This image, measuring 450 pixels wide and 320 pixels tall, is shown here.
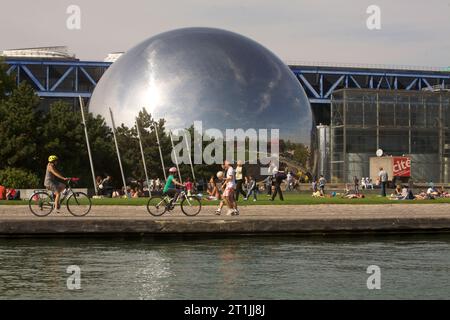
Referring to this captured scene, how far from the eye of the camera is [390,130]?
8369 cm

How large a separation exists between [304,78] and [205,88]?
2037 inches

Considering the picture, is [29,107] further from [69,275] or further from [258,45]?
[69,275]

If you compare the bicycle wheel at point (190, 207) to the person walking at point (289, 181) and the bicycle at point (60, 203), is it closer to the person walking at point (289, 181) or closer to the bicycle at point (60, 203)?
the bicycle at point (60, 203)

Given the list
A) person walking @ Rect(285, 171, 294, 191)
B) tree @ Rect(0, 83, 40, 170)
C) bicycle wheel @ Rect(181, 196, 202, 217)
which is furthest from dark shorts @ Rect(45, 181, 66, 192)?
person walking @ Rect(285, 171, 294, 191)

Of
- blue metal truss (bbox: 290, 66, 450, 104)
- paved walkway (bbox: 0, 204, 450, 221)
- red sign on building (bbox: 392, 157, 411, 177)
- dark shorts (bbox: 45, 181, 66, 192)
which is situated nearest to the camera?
dark shorts (bbox: 45, 181, 66, 192)

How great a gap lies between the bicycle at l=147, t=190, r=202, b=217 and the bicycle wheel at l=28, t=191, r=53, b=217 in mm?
2505

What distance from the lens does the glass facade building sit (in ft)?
270

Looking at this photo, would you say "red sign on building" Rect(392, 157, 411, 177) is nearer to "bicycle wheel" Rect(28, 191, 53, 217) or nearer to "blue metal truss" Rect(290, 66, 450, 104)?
"blue metal truss" Rect(290, 66, 450, 104)

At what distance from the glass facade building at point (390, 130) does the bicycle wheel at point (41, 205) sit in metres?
62.8

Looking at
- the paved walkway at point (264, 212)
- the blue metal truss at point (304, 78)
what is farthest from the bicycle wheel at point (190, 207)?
the blue metal truss at point (304, 78)

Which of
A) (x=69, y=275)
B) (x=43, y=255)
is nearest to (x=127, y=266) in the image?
(x=69, y=275)

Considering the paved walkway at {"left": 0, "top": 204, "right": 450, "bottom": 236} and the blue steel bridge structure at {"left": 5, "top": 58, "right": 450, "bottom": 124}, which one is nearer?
the paved walkway at {"left": 0, "top": 204, "right": 450, "bottom": 236}

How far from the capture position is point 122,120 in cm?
5238

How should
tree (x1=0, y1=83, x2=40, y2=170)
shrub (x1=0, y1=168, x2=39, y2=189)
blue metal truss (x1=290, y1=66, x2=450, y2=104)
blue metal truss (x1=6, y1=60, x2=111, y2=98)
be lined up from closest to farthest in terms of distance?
1. shrub (x1=0, y1=168, x2=39, y2=189)
2. tree (x1=0, y1=83, x2=40, y2=170)
3. blue metal truss (x1=6, y1=60, x2=111, y2=98)
4. blue metal truss (x1=290, y1=66, x2=450, y2=104)
